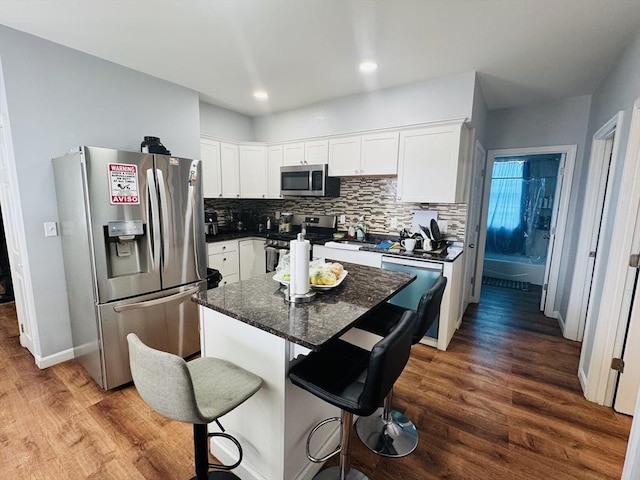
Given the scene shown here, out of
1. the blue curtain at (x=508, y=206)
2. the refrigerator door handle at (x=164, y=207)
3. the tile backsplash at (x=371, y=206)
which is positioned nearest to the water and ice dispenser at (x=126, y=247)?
the refrigerator door handle at (x=164, y=207)

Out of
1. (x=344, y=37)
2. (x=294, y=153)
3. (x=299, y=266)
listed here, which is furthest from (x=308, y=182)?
(x=299, y=266)

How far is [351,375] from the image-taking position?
52.1 inches

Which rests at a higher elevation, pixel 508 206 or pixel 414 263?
pixel 508 206

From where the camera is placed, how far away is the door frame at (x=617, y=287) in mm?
1957

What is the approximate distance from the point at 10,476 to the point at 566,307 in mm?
4809

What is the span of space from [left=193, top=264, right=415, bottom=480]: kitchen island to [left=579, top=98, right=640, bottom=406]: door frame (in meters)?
1.67

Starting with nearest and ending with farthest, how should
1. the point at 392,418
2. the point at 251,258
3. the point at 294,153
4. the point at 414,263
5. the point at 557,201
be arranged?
the point at 392,418, the point at 414,263, the point at 557,201, the point at 294,153, the point at 251,258

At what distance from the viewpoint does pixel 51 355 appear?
252 centimetres

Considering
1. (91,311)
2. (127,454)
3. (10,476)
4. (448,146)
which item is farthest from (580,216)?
(10,476)

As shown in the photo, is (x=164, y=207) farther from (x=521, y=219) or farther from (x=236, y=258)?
(x=521, y=219)

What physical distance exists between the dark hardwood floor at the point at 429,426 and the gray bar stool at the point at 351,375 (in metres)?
0.47

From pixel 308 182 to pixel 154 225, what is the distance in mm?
1925

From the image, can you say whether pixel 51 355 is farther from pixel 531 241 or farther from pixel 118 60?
pixel 531 241

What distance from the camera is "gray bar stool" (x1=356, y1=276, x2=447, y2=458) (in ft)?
5.35
